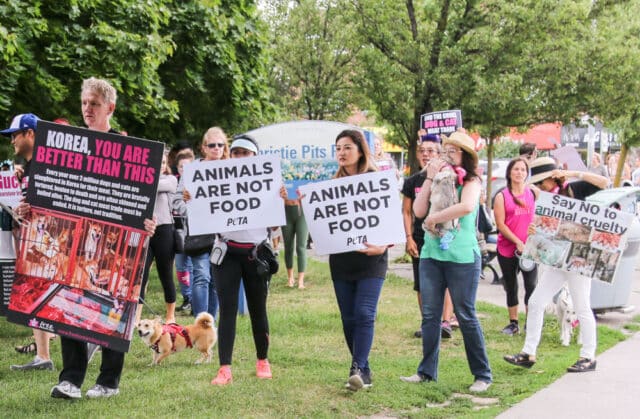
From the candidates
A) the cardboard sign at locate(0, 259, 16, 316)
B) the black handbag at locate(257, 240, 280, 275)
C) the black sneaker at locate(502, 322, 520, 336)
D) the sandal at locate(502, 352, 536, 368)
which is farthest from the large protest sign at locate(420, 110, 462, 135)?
the cardboard sign at locate(0, 259, 16, 316)

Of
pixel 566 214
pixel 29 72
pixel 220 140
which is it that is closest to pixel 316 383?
pixel 220 140

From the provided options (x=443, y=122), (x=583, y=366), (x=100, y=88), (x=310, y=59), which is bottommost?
(x=583, y=366)

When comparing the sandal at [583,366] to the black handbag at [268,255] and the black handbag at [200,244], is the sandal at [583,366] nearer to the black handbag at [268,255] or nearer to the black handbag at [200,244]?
the black handbag at [268,255]

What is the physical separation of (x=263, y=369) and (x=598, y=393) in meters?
2.61

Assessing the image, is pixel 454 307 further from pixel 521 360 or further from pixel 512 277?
pixel 512 277

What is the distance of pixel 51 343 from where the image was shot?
7.80 meters

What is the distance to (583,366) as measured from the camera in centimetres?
681

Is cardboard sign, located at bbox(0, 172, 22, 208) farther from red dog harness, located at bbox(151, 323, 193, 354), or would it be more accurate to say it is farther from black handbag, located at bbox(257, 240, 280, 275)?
black handbag, located at bbox(257, 240, 280, 275)

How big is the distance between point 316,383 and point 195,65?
25.4ft

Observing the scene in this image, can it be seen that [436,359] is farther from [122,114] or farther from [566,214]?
[122,114]

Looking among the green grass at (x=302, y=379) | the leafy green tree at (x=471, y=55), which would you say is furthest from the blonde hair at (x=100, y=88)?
the leafy green tree at (x=471, y=55)

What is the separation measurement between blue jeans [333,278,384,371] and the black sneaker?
291 centimetres

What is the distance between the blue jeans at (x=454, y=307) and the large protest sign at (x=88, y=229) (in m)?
2.28

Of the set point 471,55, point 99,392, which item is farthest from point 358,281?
point 471,55
